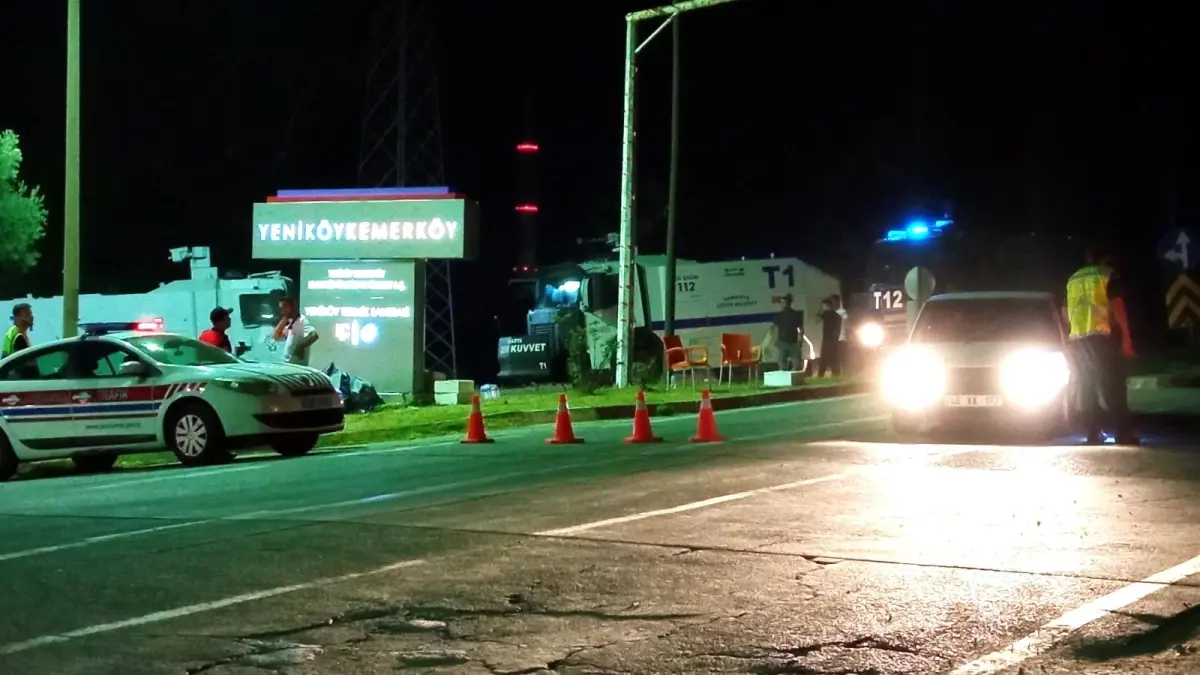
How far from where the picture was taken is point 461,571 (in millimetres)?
8750

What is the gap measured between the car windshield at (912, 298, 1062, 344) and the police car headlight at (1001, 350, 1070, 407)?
0.52 meters

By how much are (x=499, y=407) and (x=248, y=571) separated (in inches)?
536

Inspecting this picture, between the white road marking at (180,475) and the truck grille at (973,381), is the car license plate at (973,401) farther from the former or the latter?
the white road marking at (180,475)

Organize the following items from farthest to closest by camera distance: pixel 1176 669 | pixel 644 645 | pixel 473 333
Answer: pixel 473 333, pixel 644 645, pixel 1176 669

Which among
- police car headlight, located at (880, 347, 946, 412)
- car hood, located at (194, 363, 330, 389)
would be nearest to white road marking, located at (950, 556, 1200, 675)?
police car headlight, located at (880, 347, 946, 412)

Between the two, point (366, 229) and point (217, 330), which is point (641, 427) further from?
point (366, 229)

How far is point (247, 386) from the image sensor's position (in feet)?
53.0

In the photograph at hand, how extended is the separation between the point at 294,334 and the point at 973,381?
30.3 feet

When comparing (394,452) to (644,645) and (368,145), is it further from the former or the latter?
(368,145)

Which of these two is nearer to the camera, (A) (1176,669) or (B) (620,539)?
(A) (1176,669)

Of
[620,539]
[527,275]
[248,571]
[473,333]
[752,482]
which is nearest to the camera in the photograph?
[248,571]

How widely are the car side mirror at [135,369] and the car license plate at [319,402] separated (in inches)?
67.7

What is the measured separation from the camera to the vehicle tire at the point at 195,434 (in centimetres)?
1616

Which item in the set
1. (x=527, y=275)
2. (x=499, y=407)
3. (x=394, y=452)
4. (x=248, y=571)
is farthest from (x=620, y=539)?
(x=527, y=275)
